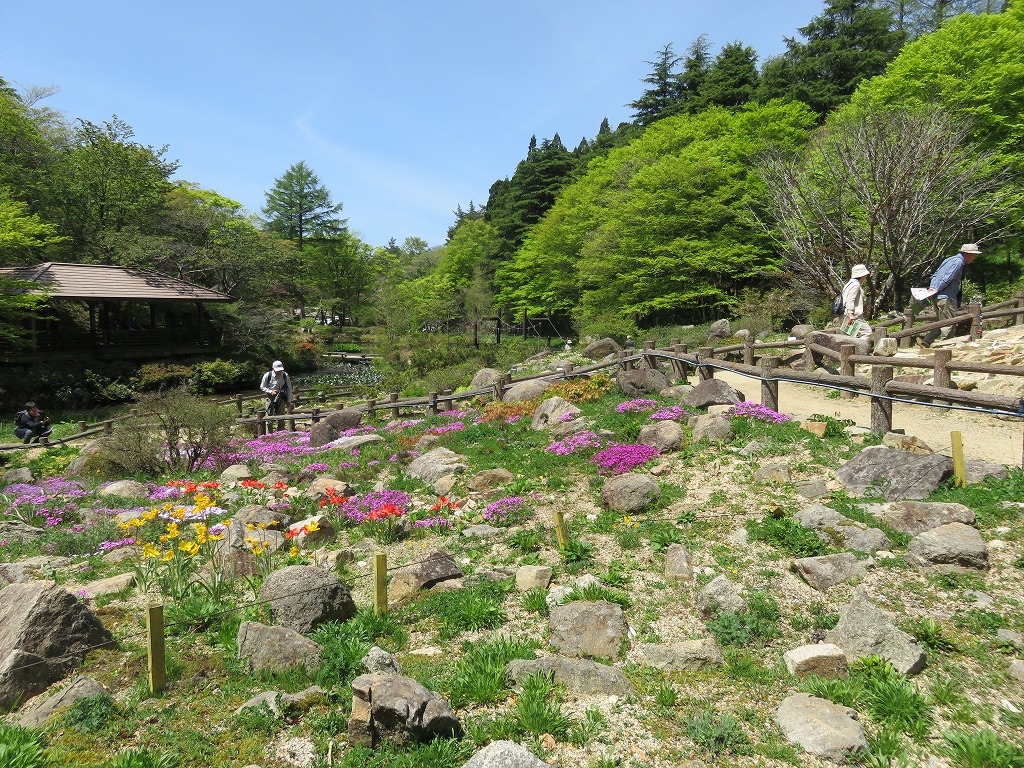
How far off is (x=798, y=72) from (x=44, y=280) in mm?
37854

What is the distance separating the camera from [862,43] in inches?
1259

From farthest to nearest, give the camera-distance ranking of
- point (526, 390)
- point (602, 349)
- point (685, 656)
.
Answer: point (602, 349) → point (526, 390) → point (685, 656)

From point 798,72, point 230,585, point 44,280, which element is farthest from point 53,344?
→ point 798,72

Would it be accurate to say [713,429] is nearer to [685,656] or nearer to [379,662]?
[685,656]

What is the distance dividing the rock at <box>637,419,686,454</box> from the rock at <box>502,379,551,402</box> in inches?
190

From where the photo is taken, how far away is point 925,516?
18.3 feet

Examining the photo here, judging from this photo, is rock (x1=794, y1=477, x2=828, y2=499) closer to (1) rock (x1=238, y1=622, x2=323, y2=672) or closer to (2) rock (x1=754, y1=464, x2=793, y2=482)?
(2) rock (x1=754, y1=464, x2=793, y2=482)

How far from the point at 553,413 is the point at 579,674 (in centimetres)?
722

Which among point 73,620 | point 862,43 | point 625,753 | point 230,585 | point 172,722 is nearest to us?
point 625,753

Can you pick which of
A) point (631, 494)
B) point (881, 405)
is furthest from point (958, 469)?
point (631, 494)

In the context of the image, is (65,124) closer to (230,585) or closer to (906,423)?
(230,585)

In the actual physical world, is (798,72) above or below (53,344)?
above

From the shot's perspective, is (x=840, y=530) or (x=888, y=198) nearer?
(x=840, y=530)

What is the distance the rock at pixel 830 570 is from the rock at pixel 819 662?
3.34 feet
